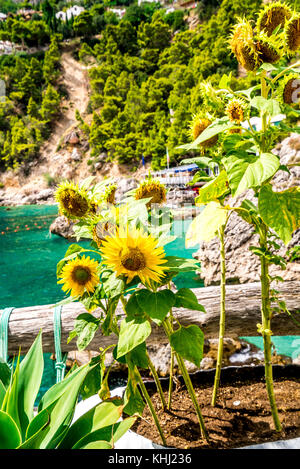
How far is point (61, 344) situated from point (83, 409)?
384 millimetres

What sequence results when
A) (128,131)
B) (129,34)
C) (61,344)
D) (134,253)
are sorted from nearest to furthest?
(134,253)
(61,344)
(128,131)
(129,34)

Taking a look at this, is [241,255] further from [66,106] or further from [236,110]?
[66,106]

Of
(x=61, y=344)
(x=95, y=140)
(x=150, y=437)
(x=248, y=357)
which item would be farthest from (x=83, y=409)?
(x=95, y=140)

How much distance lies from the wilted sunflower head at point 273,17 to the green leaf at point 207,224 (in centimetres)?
37

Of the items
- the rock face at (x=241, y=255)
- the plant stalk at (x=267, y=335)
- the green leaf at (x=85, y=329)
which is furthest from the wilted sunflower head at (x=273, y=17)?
the rock face at (x=241, y=255)

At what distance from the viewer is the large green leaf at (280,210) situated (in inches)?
20.9

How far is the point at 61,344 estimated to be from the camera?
46.3 inches

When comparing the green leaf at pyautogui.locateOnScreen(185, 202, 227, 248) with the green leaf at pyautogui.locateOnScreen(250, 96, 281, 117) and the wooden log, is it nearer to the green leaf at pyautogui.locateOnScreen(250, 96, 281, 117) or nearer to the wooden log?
the green leaf at pyautogui.locateOnScreen(250, 96, 281, 117)

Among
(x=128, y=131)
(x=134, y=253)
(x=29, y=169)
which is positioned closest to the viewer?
(x=134, y=253)

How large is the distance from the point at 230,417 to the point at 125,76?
29.4 meters

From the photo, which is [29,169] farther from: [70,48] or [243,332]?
[243,332]

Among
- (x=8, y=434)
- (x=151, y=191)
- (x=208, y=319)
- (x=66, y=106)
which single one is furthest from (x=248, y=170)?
(x=66, y=106)

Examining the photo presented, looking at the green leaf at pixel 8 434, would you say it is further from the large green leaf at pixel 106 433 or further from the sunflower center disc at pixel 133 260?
the sunflower center disc at pixel 133 260

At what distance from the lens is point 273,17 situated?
0.57 meters
